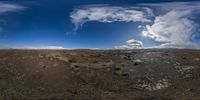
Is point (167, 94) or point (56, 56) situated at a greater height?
point (56, 56)

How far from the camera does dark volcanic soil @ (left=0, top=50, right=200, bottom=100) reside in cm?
4931

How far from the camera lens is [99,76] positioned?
5419cm

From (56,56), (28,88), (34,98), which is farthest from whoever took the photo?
(56,56)

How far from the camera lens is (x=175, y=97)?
4756cm

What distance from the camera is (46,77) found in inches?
2103

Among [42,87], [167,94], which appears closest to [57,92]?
[42,87]

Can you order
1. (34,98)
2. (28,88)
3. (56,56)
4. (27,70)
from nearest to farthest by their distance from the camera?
(34,98) → (28,88) → (27,70) → (56,56)

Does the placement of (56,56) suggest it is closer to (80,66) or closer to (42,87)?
(80,66)

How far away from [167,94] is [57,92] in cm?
1119

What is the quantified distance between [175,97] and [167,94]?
1.81 m

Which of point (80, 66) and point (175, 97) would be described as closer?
point (175, 97)

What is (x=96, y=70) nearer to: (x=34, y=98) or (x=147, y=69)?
(x=147, y=69)

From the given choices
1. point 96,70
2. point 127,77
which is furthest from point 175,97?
point 96,70

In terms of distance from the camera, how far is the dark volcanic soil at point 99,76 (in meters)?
49.3
